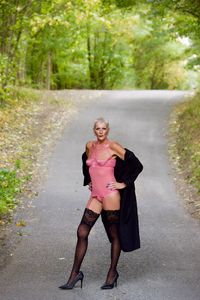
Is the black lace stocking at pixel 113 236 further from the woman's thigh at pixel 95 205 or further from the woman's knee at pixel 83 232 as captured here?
the woman's knee at pixel 83 232

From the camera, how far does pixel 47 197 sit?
39.7 feet

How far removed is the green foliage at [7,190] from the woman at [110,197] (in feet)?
11.6

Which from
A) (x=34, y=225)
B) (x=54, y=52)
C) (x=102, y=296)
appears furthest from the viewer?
(x=54, y=52)

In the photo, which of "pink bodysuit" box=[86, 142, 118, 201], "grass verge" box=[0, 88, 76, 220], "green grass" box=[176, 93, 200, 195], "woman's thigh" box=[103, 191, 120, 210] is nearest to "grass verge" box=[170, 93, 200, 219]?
"green grass" box=[176, 93, 200, 195]

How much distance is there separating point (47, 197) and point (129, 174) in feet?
17.8

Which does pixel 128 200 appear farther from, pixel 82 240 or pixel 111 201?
pixel 82 240

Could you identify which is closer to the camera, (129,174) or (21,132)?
(129,174)

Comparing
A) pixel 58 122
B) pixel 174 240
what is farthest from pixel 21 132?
pixel 174 240

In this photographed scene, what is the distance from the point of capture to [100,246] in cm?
884

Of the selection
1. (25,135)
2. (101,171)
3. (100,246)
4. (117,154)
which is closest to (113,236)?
(101,171)

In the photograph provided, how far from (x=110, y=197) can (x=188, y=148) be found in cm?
1001

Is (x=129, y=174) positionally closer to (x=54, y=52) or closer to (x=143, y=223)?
(x=143, y=223)

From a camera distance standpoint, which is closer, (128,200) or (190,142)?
(128,200)

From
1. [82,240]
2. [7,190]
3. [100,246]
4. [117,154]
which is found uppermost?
[117,154]
